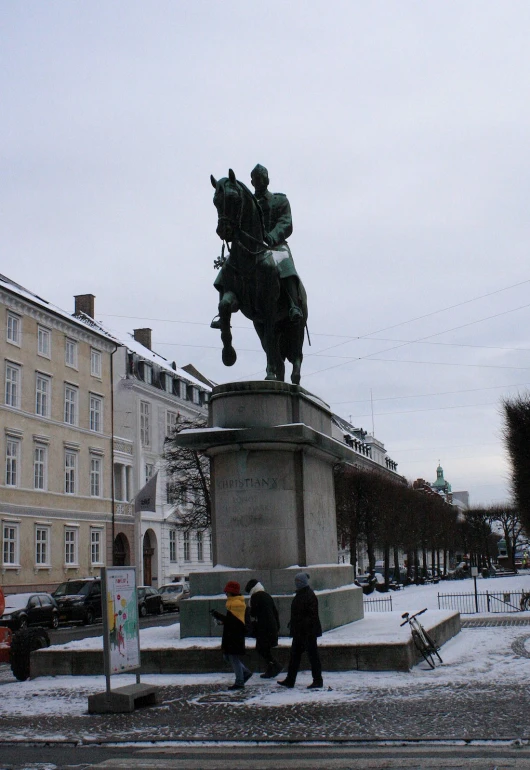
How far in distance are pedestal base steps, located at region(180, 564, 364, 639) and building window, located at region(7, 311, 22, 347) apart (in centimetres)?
3455

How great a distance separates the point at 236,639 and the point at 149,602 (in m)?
32.7

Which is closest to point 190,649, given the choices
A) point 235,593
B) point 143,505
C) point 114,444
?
point 235,593

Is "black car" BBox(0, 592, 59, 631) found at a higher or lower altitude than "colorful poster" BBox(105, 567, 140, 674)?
lower

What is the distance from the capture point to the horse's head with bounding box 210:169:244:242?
13773 millimetres

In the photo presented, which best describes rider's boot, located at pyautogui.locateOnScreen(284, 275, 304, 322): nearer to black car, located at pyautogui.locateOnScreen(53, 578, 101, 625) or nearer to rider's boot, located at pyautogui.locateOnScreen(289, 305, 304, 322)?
rider's boot, located at pyautogui.locateOnScreen(289, 305, 304, 322)

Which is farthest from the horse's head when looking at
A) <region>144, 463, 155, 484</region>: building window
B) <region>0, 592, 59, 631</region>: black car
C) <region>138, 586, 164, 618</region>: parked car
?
<region>144, 463, 155, 484</region>: building window

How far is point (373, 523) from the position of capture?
61.3 meters

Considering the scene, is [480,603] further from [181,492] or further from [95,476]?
[95,476]

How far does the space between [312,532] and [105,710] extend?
195 inches

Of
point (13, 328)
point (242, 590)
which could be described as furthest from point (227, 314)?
point (13, 328)

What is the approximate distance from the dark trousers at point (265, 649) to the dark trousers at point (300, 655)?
0.68m

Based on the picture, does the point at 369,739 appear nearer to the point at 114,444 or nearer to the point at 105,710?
the point at 105,710

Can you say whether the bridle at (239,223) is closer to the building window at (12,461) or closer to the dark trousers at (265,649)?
the dark trousers at (265,649)

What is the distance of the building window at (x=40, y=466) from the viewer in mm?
Result: 47500
